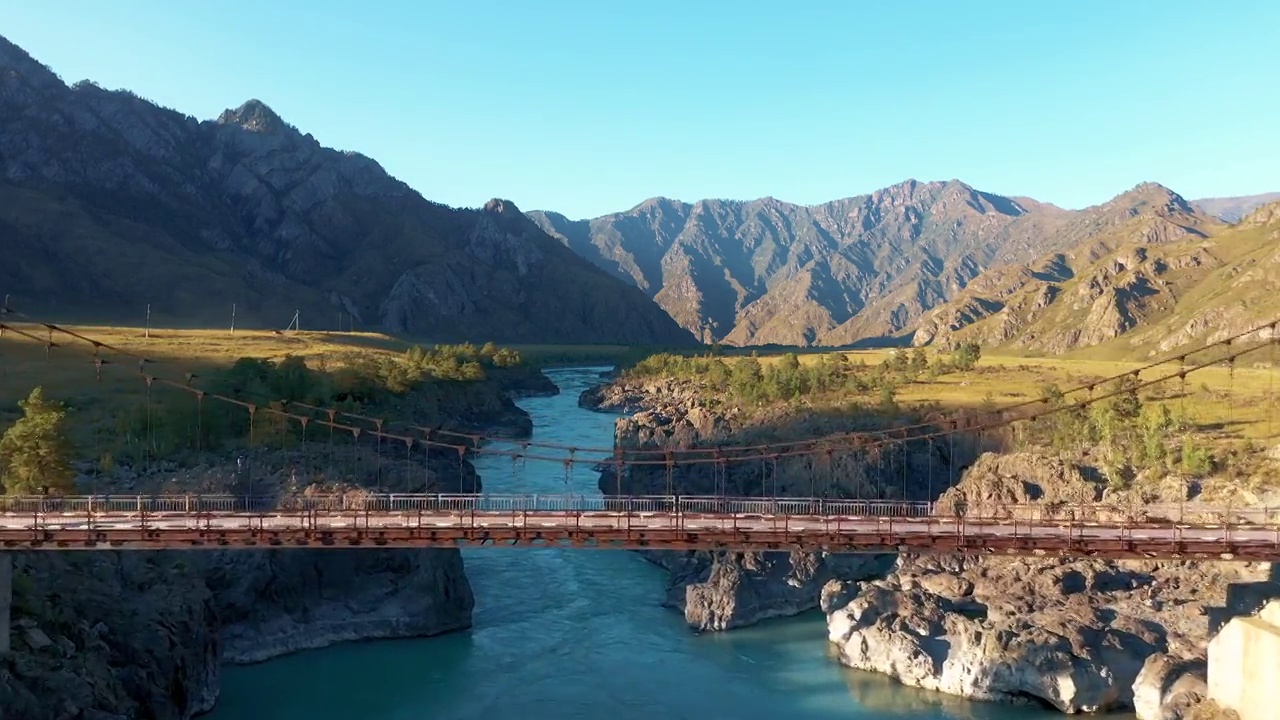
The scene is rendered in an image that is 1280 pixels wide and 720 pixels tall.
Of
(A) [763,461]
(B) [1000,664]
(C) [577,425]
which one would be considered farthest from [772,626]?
(C) [577,425]

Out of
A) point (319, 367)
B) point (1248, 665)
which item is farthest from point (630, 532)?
point (319, 367)

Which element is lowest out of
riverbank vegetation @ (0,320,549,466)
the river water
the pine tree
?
the river water

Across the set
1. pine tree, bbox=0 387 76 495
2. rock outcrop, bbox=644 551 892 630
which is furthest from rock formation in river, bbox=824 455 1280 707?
pine tree, bbox=0 387 76 495

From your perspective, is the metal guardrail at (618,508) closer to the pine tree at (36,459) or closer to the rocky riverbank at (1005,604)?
the pine tree at (36,459)

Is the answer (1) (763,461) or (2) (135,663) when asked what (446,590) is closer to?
(2) (135,663)

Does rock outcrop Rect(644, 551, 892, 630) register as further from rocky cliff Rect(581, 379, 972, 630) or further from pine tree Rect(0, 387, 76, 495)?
pine tree Rect(0, 387, 76, 495)

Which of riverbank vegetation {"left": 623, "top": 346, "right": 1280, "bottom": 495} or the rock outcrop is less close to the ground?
riverbank vegetation {"left": 623, "top": 346, "right": 1280, "bottom": 495}
